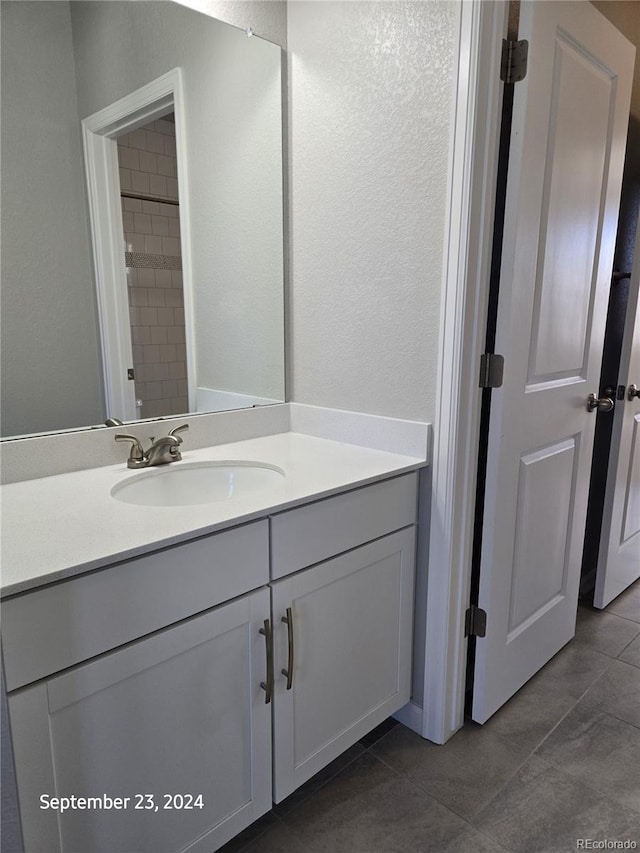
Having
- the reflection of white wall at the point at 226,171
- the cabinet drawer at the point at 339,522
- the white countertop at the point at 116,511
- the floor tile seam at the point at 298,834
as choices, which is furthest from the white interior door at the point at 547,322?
the reflection of white wall at the point at 226,171

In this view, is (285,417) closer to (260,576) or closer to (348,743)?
(260,576)

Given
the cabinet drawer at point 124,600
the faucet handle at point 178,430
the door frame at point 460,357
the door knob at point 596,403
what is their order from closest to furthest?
the cabinet drawer at point 124,600
the door frame at point 460,357
the faucet handle at point 178,430
the door knob at point 596,403

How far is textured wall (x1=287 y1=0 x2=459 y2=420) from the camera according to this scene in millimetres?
1348

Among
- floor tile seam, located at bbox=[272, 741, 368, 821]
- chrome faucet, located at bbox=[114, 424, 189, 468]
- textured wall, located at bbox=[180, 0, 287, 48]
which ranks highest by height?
textured wall, located at bbox=[180, 0, 287, 48]

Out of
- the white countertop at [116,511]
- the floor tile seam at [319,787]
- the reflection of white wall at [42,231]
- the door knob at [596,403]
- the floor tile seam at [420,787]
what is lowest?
the floor tile seam at [319,787]

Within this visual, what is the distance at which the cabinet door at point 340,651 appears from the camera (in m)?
1.21

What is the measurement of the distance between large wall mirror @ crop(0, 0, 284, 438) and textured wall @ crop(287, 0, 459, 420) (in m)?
0.12

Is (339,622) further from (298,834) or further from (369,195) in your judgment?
(369,195)

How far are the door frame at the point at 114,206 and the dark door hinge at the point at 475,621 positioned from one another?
1088 millimetres

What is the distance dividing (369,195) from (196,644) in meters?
1.20

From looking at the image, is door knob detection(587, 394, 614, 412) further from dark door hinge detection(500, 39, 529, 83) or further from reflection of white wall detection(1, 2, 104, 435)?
reflection of white wall detection(1, 2, 104, 435)

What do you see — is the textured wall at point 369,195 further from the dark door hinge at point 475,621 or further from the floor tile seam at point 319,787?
the floor tile seam at point 319,787

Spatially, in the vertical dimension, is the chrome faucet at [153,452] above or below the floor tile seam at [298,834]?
above

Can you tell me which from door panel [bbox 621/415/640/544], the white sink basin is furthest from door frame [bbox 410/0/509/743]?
door panel [bbox 621/415/640/544]
